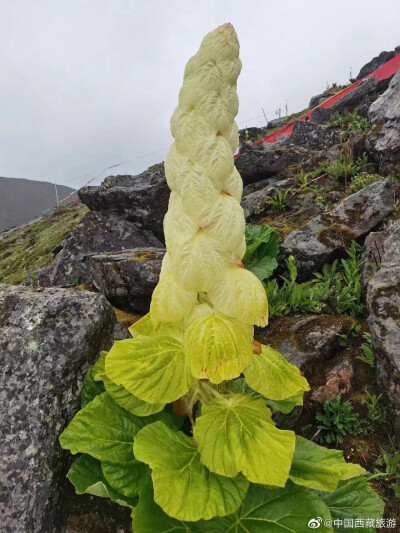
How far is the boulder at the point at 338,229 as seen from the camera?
6.44 metres

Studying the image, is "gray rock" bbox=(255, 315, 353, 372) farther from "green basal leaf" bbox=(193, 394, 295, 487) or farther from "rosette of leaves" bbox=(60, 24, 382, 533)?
"green basal leaf" bbox=(193, 394, 295, 487)

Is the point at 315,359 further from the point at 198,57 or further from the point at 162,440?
the point at 198,57

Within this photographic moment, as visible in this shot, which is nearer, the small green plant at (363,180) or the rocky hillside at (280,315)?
the rocky hillside at (280,315)

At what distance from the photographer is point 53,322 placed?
9.26 feet

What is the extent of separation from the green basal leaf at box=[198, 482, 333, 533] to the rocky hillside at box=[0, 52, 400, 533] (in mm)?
914

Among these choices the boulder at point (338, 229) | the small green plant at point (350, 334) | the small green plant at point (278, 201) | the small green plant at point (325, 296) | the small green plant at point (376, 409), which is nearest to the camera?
the small green plant at point (376, 409)

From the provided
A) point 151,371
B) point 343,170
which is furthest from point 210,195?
point 343,170

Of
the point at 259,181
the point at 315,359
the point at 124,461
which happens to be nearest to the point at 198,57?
the point at 124,461

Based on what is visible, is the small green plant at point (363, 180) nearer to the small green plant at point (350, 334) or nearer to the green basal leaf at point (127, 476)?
the small green plant at point (350, 334)

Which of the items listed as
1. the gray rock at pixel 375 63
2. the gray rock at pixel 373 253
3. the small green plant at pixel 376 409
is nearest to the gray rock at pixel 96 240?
the gray rock at pixel 373 253

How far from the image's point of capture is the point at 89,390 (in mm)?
2535

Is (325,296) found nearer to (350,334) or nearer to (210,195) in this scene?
(350,334)

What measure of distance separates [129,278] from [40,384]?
3080 mm

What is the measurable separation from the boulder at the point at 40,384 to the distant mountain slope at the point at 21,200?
79.6 m
